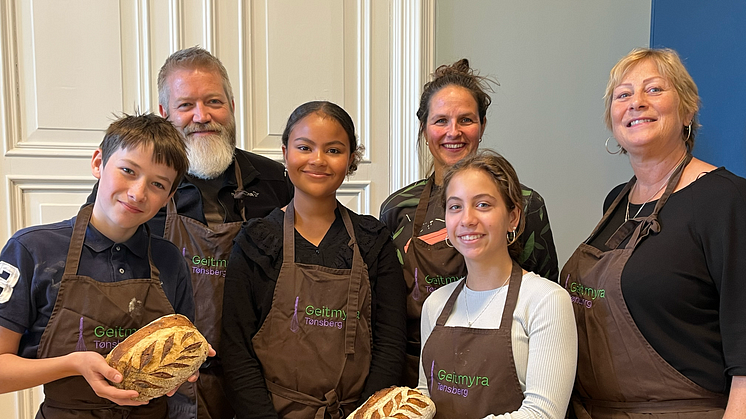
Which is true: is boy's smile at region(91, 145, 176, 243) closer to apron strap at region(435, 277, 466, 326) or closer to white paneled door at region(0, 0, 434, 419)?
apron strap at region(435, 277, 466, 326)

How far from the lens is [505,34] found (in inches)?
106

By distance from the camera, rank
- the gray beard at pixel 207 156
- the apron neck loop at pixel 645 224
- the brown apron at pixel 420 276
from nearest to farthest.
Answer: the apron neck loop at pixel 645 224 → the brown apron at pixel 420 276 → the gray beard at pixel 207 156

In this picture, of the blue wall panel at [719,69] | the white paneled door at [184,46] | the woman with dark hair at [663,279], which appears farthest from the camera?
the white paneled door at [184,46]

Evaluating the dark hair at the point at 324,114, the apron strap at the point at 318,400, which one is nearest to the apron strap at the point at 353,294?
the apron strap at the point at 318,400

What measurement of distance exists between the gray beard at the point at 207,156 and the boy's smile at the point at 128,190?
38 centimetres

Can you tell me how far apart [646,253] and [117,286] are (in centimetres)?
124

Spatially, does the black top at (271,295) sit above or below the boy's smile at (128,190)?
below

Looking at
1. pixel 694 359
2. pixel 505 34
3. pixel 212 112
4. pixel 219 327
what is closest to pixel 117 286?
pixel 219 327

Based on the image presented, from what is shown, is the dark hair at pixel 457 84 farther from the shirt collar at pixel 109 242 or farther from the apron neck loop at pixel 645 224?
the shirt collar at pixel 109 242

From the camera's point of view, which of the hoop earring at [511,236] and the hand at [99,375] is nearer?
the hand at [99,375]

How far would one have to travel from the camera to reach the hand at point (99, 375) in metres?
1.10

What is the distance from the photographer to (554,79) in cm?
277

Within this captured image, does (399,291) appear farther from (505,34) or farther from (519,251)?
(505,34)

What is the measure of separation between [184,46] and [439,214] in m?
1.53
